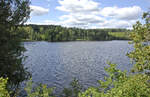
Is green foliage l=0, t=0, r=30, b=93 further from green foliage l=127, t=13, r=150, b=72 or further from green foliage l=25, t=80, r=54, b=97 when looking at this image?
green foliage l=127, t=13, r=150, b=72

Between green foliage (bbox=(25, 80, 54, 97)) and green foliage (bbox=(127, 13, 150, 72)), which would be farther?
green foliage (bbox=(127, 13, 150, 72))

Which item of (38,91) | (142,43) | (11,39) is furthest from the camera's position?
(11,39)

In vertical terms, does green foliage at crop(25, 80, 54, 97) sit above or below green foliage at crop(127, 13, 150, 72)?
below

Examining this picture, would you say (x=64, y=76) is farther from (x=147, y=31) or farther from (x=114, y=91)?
(x=114, y=91)

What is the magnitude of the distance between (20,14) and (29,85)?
7644mm

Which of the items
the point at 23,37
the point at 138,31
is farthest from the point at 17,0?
the point at 138,31

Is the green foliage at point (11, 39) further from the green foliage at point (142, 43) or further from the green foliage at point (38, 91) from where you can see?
the green foliage at point (142, 43)

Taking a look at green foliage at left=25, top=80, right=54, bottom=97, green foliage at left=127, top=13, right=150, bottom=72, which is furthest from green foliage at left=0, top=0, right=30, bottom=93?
green foliage at left=127, top=13, right=150, bottom=72

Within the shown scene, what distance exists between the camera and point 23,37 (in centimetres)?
1202

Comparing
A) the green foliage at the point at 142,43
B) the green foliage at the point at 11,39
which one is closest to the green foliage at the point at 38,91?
the green foliage at the point at 11,39

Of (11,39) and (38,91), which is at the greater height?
(11,39)

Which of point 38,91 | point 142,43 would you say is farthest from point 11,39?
point 142,43

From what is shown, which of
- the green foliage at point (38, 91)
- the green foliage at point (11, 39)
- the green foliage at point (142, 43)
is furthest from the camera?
the green foliage at point (11, 39)

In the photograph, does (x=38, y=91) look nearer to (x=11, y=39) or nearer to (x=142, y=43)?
(x=11, y=39)
